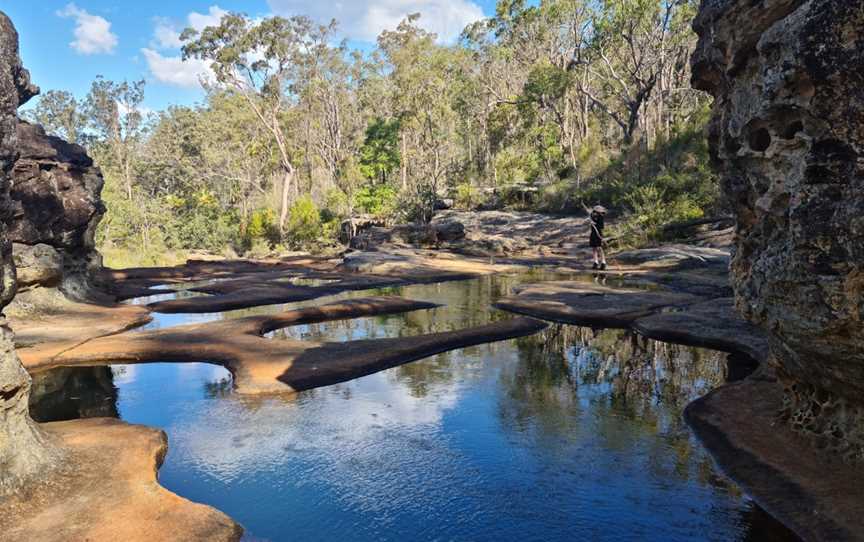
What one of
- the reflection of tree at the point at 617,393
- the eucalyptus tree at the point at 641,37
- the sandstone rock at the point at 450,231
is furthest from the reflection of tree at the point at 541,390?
the eucalyptus tree at the point at 641,37

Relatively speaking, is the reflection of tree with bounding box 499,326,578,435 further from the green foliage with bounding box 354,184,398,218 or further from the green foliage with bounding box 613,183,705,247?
the green foliage with bounding box 354,184,398,218

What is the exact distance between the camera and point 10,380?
540cm

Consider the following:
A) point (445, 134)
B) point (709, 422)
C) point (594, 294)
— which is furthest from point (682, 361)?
point (445, 134)

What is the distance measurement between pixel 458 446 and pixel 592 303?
783 centimetres

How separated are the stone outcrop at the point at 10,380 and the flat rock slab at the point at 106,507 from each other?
0.62 feet

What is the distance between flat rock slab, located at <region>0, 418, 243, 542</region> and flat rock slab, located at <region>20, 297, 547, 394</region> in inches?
111

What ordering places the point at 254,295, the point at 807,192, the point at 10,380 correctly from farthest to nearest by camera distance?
the point at 254,295 < the point at 10,380 < the point at 807,192

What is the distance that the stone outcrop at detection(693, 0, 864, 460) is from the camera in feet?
15.6

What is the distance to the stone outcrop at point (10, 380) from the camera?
5.16 m

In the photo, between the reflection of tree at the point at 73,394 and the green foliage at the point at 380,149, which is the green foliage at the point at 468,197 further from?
the reflection of tree at the point at 73,394

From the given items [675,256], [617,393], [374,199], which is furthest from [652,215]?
[374,199]

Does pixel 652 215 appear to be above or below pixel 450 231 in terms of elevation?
above

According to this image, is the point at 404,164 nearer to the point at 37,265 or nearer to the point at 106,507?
the point at 37,265

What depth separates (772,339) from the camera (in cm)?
634
